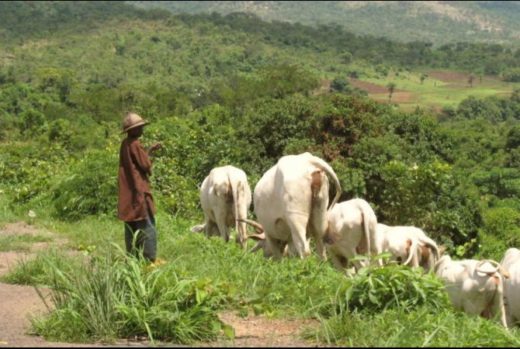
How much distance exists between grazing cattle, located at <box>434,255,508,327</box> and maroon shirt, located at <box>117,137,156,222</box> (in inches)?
126

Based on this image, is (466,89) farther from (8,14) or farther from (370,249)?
(370,249)

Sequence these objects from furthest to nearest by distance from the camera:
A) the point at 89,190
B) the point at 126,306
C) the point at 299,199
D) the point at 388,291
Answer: the point at 89,190 → the point at 299,199 → the point at 388,291 → the point at 126,306

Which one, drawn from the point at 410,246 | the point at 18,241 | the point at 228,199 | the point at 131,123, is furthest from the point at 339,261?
the point at 18,241

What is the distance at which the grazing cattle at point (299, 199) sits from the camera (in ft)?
30.7

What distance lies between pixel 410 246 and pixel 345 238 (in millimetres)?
958

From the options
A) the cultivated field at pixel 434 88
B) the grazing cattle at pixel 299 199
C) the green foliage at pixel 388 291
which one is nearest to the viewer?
the green foliage at pixel 388 291

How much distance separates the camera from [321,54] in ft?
412

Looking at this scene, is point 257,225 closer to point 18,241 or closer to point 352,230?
point 352,230

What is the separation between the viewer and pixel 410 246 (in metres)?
10.1

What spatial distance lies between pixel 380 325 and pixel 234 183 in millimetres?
5828

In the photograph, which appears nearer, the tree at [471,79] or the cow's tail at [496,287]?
the cow's tail at [496,287]

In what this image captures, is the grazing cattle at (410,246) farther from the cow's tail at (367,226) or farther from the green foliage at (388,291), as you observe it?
the green foliage at (388,291)

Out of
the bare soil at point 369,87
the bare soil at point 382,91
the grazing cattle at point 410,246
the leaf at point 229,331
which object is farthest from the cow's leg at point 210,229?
the bare soil at point 369,87

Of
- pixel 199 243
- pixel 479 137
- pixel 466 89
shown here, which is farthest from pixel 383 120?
pixel 466 89
